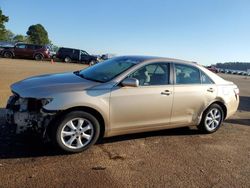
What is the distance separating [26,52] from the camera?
34.3 m

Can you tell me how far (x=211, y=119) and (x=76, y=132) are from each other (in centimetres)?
322

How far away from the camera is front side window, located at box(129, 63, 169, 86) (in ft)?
20.0

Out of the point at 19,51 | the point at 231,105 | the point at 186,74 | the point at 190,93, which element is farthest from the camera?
the point at 19,51

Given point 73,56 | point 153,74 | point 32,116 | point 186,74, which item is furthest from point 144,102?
point 73,56

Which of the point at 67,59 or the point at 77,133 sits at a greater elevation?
the point at 67,59

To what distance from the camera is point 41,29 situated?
110 m

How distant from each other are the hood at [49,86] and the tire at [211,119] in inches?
107

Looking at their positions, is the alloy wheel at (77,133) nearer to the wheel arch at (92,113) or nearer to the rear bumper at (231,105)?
the wheel arch at (92,113)

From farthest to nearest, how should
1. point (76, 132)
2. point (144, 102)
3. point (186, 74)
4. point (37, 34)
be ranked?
point (37, 34)
point (186, 74)
point (144, 102)
point (76, 132)

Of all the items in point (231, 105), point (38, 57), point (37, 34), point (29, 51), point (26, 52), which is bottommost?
point (231, 105)

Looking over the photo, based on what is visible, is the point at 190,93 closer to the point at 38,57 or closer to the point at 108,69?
the point at 108,69

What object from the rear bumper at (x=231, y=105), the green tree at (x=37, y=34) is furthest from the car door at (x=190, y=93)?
the green tree at (x=37, y=34)

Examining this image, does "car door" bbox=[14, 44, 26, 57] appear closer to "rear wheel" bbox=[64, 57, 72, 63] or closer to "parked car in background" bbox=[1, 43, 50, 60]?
"parked car in background" bbox=[1, 43, 50, 60]

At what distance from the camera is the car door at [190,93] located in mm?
6555
